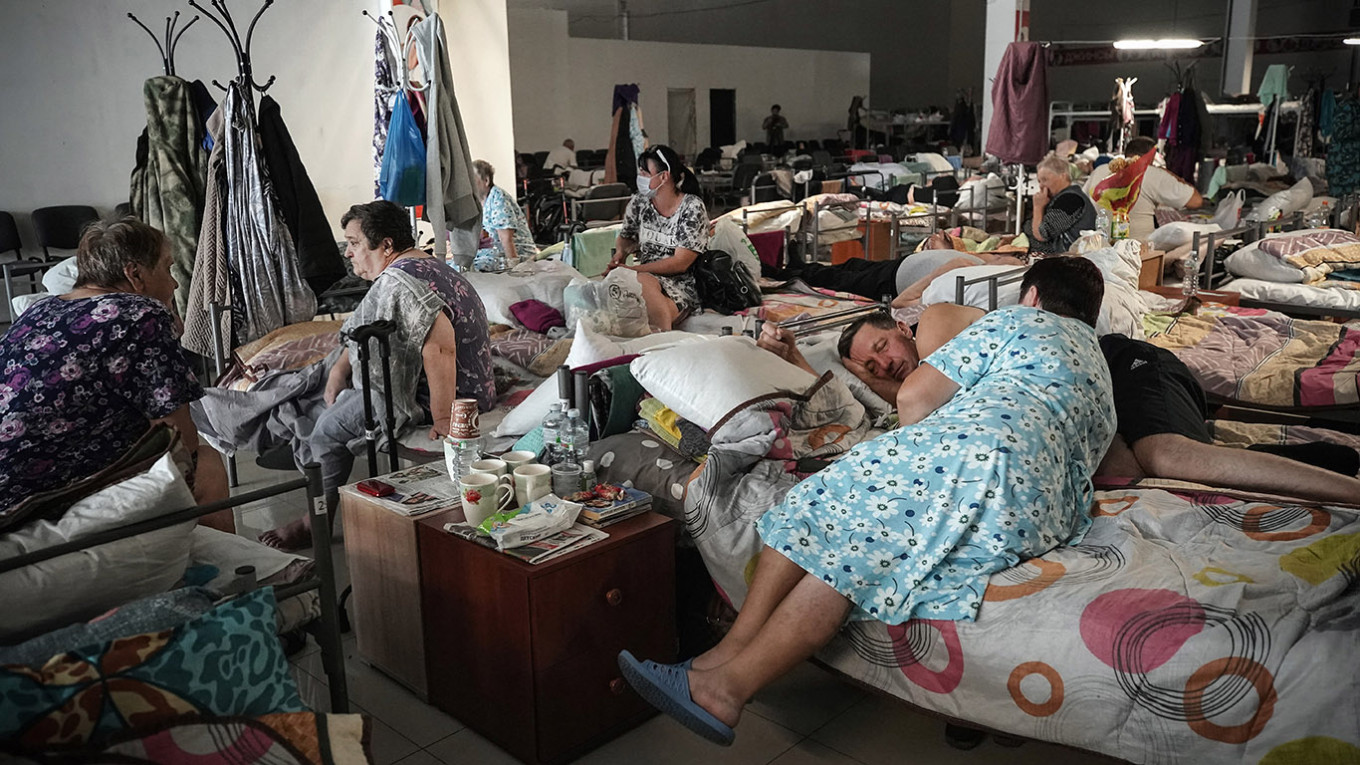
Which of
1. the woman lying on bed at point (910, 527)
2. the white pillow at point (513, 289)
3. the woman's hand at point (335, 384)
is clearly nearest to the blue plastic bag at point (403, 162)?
the white pillow at point (513, 289)

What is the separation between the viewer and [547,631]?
2492mm

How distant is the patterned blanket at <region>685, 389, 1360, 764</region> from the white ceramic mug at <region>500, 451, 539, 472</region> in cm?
95

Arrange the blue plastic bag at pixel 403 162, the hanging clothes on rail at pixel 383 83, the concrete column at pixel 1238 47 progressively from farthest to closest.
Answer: the concrete column at pixel 1238 47 < the hanging clothes on rail at pixel 383 83 < the blue plastic bag at pixel 403 162

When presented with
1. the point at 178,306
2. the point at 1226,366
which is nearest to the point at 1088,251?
the point at 1226,366

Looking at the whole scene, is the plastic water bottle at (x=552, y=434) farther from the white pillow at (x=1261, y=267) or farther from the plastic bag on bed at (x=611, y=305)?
the white pillow at (x=1261, y=267)

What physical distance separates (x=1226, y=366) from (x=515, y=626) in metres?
3.49

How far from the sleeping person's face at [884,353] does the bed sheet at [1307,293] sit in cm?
379

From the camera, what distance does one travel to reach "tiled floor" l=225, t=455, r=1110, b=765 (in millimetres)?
Answer: 2598

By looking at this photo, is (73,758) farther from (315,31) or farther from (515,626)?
(315,31)

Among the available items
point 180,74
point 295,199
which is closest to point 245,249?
point 295,199

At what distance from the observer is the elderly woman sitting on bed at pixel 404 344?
3.42 metres

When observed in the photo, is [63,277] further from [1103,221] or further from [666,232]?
[1103,221]

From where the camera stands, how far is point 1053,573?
7.67 ft

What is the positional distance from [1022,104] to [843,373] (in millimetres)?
4276
